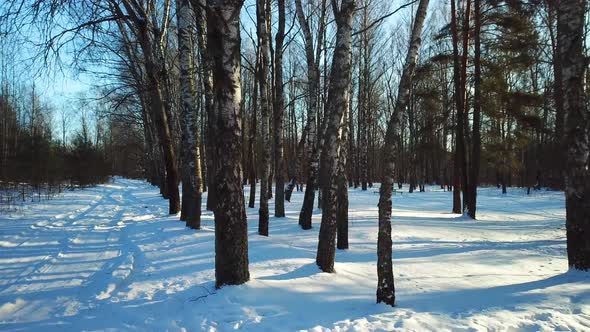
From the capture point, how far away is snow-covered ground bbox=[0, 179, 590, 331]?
388 centimetres

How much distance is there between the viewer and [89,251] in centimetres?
755

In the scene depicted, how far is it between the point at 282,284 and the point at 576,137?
15.9ft

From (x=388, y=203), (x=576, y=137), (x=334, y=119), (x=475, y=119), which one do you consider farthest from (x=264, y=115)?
(x=475, y=119)

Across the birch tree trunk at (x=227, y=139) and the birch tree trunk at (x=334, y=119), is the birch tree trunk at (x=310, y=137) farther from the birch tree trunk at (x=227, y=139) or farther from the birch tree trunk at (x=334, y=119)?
the birch tree trunk at (x=227, y=139)

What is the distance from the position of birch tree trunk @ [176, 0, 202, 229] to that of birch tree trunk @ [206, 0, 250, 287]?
204 inches

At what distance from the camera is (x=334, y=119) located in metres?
5.24

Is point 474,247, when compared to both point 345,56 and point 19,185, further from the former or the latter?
point 19,185

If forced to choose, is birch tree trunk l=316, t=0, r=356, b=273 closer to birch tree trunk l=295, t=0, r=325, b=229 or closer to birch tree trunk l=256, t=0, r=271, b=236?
birch tree trunk l=256, t=0, r=271, b=236

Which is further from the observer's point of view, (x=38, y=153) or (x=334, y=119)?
(x=38, y=153)

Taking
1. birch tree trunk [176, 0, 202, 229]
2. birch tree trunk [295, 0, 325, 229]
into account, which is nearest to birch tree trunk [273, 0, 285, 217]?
birch tree trunk [295, 0, 325, 229]

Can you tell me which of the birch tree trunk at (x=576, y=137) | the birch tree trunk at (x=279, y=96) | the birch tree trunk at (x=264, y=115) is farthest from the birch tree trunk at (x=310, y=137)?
the birch tree trunk at (x=576, y=137)

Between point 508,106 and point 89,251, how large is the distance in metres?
16.0

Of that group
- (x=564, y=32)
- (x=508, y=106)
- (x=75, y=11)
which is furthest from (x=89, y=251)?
(x=508, y=106)

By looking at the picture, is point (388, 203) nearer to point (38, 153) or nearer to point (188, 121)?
point (188, 121)
